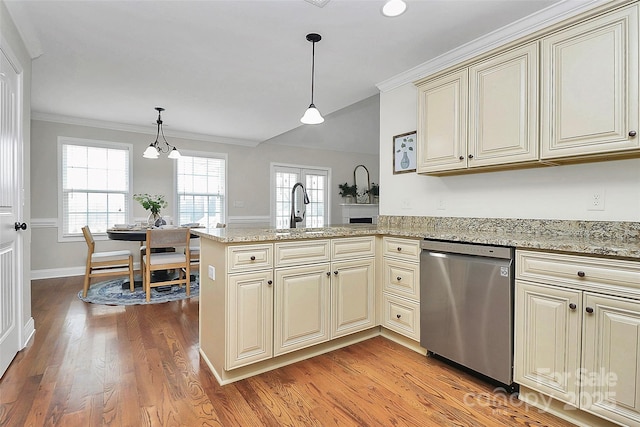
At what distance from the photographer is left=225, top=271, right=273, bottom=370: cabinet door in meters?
1.94

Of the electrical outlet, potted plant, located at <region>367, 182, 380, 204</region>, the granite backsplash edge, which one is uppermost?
potted plant, located at <region>367, 182, 380, 204</region>

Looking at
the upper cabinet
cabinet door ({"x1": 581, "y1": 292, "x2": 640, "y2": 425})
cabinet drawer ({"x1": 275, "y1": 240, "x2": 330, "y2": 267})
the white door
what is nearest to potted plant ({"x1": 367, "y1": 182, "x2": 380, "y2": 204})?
the upper cabinet

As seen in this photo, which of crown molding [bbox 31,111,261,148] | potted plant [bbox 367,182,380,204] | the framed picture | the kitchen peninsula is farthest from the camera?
potted plant [bbox 367,182,380,204]

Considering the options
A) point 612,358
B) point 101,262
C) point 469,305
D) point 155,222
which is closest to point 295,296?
point 469,305

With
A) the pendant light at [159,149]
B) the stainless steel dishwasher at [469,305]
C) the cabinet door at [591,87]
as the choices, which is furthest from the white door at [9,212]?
the cabinet door at [591,87]

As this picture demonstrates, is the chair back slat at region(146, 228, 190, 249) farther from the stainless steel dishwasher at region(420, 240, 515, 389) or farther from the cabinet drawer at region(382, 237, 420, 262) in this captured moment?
the stainless steel dishwasher at region(420, 240, 515, 389)

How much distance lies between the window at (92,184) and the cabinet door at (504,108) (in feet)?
16.9

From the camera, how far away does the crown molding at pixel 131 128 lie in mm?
4633

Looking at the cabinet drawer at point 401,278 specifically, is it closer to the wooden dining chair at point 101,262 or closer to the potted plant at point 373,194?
the wooden dining chair at point 101,262

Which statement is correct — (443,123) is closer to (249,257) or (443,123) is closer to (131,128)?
(249,257)

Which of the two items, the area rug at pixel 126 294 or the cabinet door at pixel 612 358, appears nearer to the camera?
the cabinet door at pixel 612 358

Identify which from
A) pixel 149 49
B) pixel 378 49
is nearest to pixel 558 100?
pixel 378 49

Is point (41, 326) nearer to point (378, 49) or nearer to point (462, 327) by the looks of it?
point (462, 327)

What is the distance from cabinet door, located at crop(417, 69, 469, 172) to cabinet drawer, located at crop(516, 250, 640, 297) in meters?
0.86
